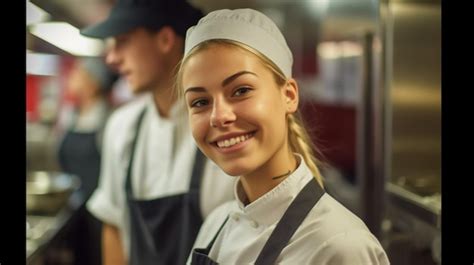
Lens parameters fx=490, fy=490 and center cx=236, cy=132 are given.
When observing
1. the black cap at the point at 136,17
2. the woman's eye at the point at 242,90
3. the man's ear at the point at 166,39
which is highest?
the black cap at the point at 136,17

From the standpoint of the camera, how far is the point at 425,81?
3.93ft

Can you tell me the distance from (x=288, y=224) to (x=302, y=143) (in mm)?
155

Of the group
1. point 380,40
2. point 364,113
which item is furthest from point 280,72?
point 364,113

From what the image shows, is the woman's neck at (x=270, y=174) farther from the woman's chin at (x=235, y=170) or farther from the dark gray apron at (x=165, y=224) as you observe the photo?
the dark gray apron at (x=165, y=224)

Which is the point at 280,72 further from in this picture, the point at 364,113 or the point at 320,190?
the point at 364,113

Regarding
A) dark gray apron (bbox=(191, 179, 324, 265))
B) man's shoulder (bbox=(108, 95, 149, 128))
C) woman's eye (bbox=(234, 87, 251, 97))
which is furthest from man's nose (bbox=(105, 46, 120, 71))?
dark gray apron (bbox=(191, 179, 324, 265))

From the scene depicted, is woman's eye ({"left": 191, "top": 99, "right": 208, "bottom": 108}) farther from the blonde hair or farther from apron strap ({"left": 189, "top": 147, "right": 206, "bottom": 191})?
apron strap ({"left": 189, "top": 147, "right": 206, "bottom": 191})

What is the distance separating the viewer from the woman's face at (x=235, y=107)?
0.77 metres

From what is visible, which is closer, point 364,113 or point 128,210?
point 128,210

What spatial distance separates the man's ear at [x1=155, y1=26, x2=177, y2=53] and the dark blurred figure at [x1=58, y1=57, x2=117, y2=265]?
19 cm

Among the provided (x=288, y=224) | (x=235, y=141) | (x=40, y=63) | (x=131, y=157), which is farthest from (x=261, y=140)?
(x=40, y=63)

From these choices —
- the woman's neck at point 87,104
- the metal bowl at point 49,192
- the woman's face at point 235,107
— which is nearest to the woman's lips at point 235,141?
the woman's face at point 235,107
